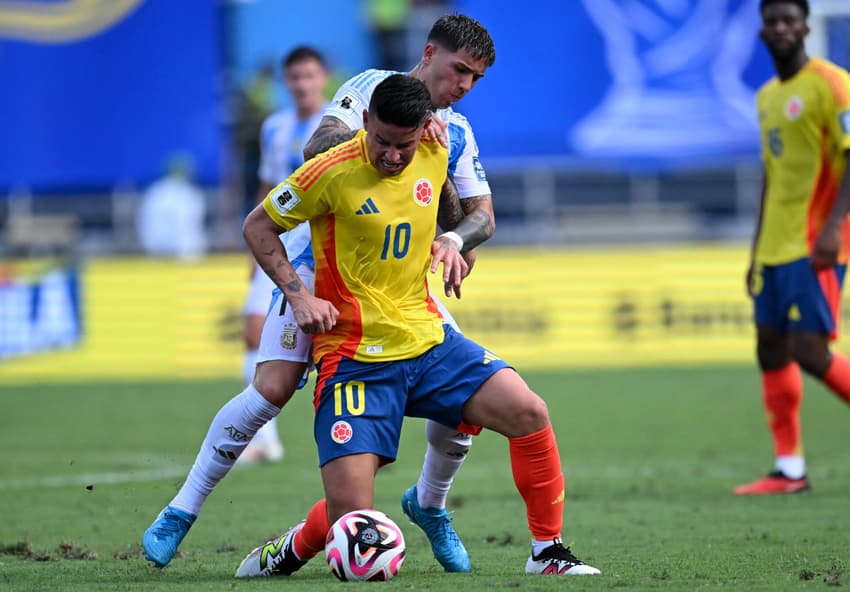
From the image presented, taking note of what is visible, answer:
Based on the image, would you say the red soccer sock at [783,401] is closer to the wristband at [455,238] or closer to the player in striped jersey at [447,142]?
the player in striped jersey at [447,142]

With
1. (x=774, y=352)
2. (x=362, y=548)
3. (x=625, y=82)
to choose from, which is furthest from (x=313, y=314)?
(x=625, y=82)

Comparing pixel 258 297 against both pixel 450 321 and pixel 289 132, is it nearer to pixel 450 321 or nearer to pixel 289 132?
pixel 289 132

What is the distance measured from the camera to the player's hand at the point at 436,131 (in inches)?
216

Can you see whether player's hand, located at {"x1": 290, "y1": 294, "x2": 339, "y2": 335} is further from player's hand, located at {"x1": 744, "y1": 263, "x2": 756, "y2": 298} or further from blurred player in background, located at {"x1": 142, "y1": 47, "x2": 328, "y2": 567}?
player's hand, located at {"x1": 744, "y1": 263, "x2": 756, "y2": 298}

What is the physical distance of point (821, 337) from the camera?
8078 mm

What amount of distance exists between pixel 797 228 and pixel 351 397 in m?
3.75

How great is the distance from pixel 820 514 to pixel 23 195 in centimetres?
1724

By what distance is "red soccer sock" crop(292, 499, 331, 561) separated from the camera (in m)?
5.40

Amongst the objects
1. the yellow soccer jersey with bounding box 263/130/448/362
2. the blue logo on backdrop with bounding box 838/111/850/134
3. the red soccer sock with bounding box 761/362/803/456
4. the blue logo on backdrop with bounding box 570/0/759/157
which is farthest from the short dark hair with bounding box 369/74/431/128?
the blue logo on backdrop with bounding box 570/0/759/157

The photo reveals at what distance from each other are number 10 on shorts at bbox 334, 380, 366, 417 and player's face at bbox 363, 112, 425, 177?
0.77 meters

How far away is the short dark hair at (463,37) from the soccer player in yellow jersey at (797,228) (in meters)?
2.79

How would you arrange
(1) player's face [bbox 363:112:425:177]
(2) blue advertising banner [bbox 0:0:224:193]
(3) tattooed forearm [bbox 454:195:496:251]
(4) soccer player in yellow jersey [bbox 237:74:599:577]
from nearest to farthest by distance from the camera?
(1) player's face [bbox 363:112:425:177] → (4) soccer player in yellow jersey [bbox 237:74:599:577] → (3) tattooed forearm [bbox 454:195:496:251] → (2) blue advertising banner [bbox 0:0:224:193]

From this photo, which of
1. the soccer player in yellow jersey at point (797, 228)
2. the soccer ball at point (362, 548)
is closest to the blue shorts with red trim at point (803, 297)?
the soccer player in yellow jersey at point (797, 228)

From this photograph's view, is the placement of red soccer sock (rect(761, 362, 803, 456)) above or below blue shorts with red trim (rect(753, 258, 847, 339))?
below
